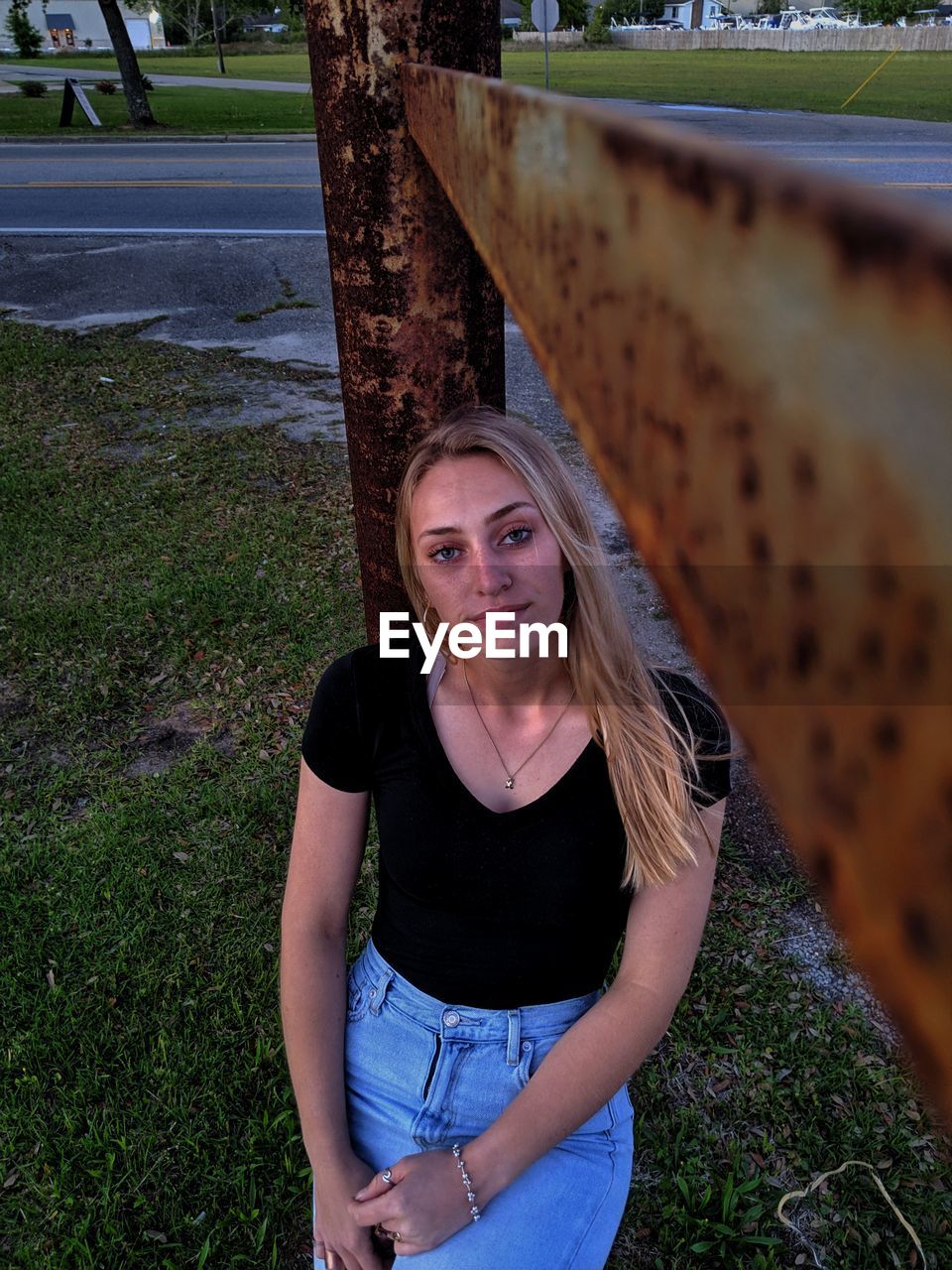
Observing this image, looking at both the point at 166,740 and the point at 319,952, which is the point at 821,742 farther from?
the point at 166,740

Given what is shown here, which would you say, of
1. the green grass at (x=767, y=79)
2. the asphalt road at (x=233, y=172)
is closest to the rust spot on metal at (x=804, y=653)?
the asphalt road at (x=233, y=172)

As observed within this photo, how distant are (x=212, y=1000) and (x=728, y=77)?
2833 cm

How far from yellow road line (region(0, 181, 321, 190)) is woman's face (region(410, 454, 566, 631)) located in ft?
42.2

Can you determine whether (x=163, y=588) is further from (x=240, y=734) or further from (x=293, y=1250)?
(x=293, y=1250)

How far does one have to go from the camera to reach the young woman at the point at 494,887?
1.65 meters

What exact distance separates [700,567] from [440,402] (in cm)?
136

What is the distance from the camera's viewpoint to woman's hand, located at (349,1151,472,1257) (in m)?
1.61

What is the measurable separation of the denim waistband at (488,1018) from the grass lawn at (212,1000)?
2.42 ft

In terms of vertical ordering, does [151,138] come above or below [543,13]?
below

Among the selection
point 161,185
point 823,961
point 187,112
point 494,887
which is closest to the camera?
point 494,887

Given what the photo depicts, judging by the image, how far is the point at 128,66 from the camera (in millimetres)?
17875

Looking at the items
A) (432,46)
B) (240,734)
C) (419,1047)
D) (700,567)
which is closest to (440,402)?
(432,46)

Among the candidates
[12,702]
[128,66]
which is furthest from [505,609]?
[128,66]

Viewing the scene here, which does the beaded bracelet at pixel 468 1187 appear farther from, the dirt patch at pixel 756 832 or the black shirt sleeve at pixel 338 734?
the dirt patch at pixel 756 832
